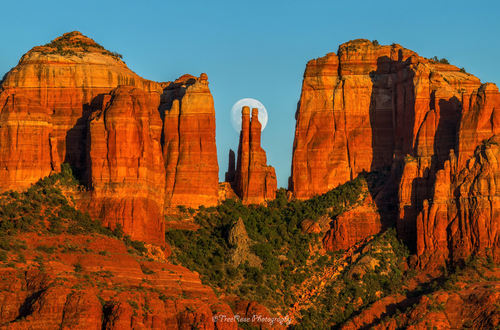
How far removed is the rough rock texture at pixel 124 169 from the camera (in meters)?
129

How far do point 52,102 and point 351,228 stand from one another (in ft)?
107

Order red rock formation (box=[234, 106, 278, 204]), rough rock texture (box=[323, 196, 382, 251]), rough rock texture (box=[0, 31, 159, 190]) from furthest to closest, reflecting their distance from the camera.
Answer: red rock formation (box=[234, 106, 278, 204]) < rough rock texture (box=[323, 196, 382, 251]) < rough rock texture (box=[0, 31, 159, 190])

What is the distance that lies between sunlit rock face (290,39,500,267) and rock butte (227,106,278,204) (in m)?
4.15

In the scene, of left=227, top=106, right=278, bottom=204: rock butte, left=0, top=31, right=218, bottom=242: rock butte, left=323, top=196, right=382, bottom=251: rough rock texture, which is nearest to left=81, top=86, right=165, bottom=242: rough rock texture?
left=0, top=31, right=218, bottom=242: rock butte

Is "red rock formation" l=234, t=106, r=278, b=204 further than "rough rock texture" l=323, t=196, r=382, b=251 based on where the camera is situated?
Yes

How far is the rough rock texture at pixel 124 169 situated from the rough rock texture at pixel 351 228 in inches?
720

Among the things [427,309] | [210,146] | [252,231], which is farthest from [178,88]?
[427,309]

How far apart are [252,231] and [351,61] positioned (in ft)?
79.3

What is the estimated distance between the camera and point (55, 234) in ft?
401

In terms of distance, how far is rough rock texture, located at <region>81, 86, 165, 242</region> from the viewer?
423 feet

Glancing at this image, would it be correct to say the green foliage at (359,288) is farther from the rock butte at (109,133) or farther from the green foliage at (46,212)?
the green foliage at (46,212)

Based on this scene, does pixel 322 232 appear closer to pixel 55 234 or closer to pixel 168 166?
pixel 168 166

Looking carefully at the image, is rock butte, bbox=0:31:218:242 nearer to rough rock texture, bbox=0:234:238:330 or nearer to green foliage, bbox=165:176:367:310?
green foliage, bbox=165:176:367:310

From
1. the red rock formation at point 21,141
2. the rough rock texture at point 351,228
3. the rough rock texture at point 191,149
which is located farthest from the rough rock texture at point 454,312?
the red rock formation at point 21,141
